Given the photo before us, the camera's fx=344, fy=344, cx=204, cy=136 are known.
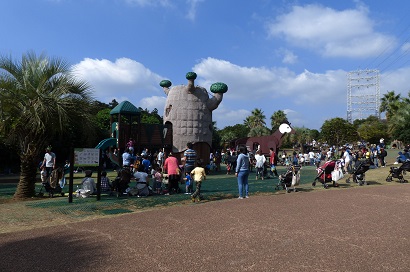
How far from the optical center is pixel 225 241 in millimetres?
5613

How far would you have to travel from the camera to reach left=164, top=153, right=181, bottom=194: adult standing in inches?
442

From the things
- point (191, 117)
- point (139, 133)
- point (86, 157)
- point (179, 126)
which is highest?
point (191, 117)

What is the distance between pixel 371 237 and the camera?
579 cm

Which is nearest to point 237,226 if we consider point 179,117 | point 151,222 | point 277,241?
point 277,241

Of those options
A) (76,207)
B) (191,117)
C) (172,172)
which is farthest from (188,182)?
(191,117)

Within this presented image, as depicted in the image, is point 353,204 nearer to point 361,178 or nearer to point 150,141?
point 361,178

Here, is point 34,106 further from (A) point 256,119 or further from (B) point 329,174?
(A) point 256,119

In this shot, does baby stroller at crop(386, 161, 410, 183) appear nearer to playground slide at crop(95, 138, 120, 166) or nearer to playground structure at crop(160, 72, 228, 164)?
playground structure at crop(160, 72, 228, 164)

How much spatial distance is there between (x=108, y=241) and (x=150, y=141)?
51.1 ft

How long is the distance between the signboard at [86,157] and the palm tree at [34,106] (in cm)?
96

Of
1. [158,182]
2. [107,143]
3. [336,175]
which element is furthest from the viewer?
[107,143]

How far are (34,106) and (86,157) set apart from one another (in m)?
2.11

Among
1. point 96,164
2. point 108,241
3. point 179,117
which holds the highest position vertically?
point 179,117

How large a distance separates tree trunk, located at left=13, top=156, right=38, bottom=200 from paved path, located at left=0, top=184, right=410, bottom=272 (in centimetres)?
508
